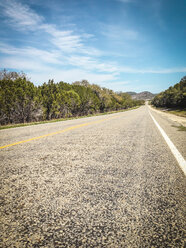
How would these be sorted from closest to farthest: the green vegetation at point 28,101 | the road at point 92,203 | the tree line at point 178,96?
the road at point 92,203 < the green vegetation at point 28,101 < the tree line at point 178,96

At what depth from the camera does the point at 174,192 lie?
1.68 metres

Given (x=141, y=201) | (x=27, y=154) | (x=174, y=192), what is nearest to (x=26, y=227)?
(x=141, y=201)

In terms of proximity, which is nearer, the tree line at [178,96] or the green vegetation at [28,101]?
the green vegetation at [28,101]

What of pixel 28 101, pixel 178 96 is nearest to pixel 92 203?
pixel 28 101

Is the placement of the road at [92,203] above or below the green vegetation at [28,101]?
below

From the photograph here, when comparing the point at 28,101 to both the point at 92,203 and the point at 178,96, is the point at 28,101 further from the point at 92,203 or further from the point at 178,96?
the point at 178,96

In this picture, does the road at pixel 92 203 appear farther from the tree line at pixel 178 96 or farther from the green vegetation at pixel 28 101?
the tree line at pixel 178 96

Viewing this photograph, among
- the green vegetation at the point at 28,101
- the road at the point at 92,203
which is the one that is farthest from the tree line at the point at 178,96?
the road at the point at 92,203

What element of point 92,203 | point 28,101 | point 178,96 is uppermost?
point 178,96

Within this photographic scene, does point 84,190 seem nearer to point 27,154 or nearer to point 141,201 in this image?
point 141,201

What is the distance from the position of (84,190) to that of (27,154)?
193 cm

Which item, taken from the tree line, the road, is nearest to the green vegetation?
the road

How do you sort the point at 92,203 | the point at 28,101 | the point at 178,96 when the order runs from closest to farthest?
the point at 92,203, the point at 28,101, the point at 178,96

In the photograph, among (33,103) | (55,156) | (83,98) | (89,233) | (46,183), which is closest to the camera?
(89,233)
